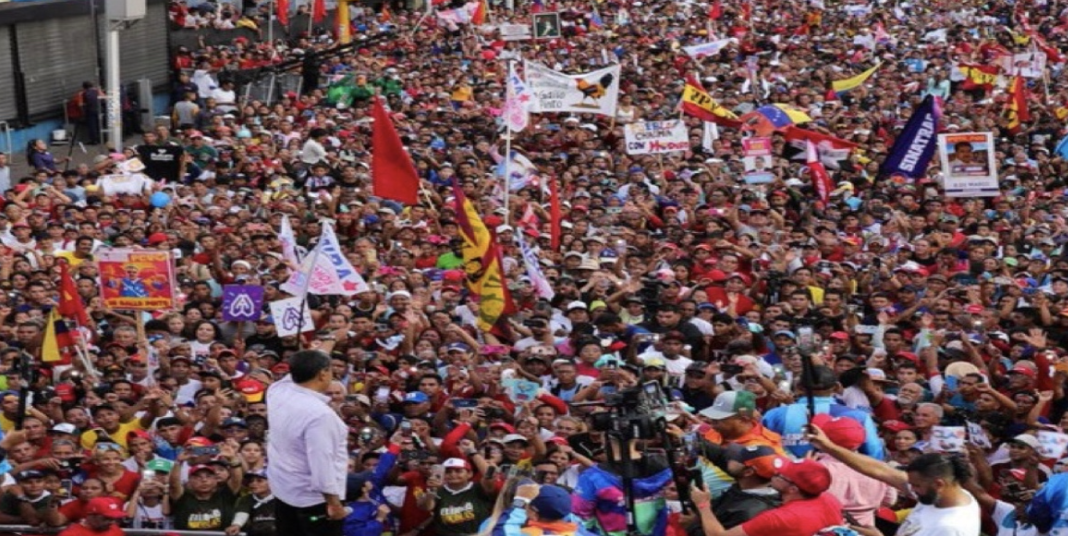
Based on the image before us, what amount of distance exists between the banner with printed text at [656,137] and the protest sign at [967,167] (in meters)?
3.21

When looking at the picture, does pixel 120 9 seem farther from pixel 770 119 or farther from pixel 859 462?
pixel 859 462

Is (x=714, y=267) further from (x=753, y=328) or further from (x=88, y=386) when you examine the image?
(x=88, y=386)

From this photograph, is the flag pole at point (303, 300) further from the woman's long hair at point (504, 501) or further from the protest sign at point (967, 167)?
the protest sign at point (967, 167)

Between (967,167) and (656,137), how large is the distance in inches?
141

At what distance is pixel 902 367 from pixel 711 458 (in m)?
4.43

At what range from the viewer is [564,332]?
15242 millimetres

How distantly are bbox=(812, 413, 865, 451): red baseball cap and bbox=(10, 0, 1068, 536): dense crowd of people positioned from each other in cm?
2

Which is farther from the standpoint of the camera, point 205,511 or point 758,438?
point 205,511

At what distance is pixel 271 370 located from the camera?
14102 millimetres

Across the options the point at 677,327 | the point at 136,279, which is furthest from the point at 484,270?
the point at 136,279

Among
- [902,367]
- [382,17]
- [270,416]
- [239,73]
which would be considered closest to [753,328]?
[902,367]

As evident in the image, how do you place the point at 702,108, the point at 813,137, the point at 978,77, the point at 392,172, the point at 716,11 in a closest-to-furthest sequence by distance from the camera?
the point at 392,172, the point at 813,137, the point at 702,108, the point at 978,77, the point at 716,11

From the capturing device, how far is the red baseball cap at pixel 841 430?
8.97 metres

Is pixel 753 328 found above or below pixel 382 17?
above
